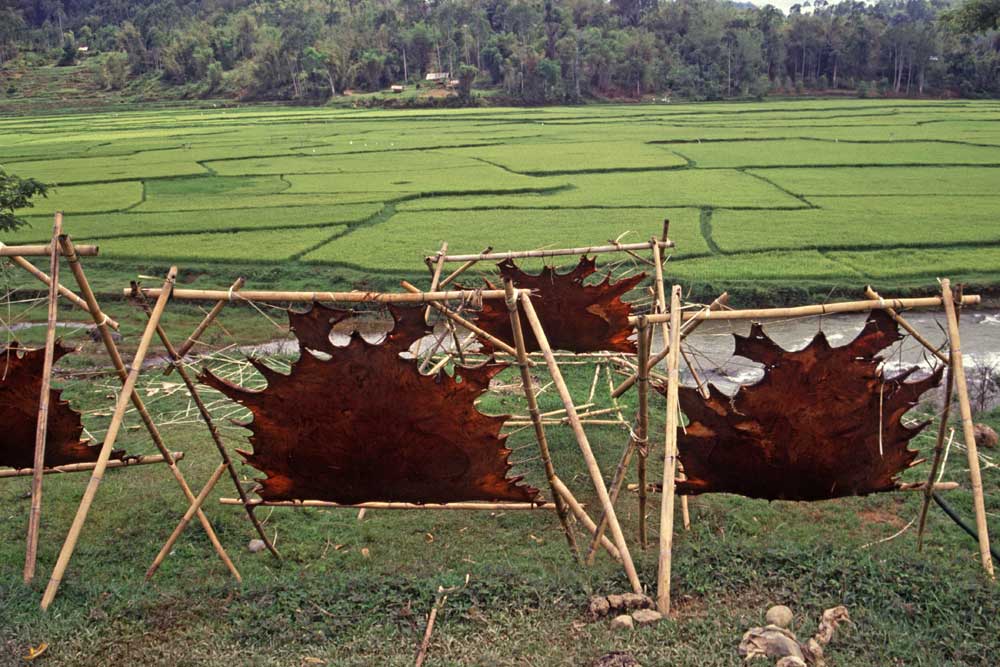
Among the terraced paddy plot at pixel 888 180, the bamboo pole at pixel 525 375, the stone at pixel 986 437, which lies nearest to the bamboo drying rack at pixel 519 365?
the bamboo pole at pixel 525 375

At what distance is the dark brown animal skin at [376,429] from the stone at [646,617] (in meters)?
0.79

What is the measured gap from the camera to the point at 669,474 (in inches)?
131

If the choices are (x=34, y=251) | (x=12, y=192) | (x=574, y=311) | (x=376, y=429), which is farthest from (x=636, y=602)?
(x=12, y=192)

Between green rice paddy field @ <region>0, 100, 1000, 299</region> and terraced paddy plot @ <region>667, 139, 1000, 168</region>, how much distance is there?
0.30 ft

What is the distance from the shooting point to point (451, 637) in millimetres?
3121

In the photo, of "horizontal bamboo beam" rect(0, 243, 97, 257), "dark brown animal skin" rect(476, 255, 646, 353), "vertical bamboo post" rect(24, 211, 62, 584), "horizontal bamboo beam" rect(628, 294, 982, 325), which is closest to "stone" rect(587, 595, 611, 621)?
"horizontal bamboo beam" rect(628, 294, 982, 325)

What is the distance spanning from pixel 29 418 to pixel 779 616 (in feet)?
11.9

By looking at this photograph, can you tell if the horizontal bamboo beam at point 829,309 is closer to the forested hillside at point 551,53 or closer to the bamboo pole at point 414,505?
the bamboo pole at point 414,505

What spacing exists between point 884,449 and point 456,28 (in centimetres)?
5981

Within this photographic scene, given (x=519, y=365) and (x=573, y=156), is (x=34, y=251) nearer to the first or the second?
(x=519, y=365)

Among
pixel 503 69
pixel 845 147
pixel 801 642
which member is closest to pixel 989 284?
pixel 801 642

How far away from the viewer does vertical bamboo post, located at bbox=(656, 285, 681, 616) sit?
10.5 ft

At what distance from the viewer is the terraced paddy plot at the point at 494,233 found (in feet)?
40.0

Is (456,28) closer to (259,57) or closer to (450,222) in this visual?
(259,57)
